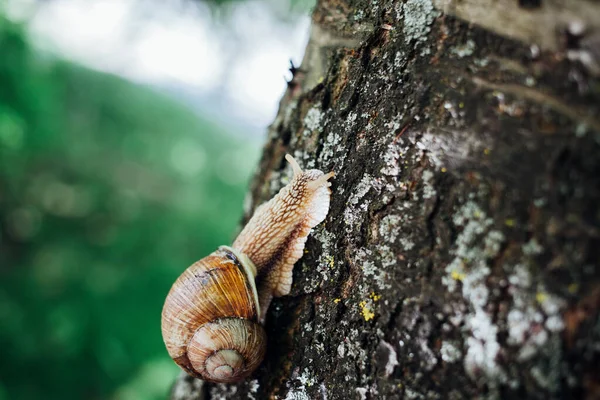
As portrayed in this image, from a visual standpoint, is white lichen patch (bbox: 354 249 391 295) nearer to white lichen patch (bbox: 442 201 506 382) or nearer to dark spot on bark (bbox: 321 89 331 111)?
white lichen patch (bbox: 442 201 506 382)

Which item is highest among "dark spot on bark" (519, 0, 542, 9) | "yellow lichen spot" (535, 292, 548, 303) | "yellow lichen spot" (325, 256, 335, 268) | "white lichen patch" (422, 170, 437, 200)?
"dark spot on bark" (519, 0, 542, 9)

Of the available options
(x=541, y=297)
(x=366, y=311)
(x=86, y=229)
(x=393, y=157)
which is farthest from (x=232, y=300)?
(x=86, y=229)

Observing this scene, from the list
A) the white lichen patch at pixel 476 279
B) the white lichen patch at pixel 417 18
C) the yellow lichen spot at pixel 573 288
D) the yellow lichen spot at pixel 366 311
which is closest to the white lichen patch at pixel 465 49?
the white lichen patch at pixel 417 18

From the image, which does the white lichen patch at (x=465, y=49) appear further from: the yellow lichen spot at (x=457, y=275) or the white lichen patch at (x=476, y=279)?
the yellow lichen spot at (x=457, y=275)

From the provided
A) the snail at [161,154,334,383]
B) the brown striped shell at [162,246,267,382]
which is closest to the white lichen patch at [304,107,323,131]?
the snail at [161,154,334,383]

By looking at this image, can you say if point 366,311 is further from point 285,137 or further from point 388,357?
point 285,137

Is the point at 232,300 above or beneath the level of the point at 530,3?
beneath
